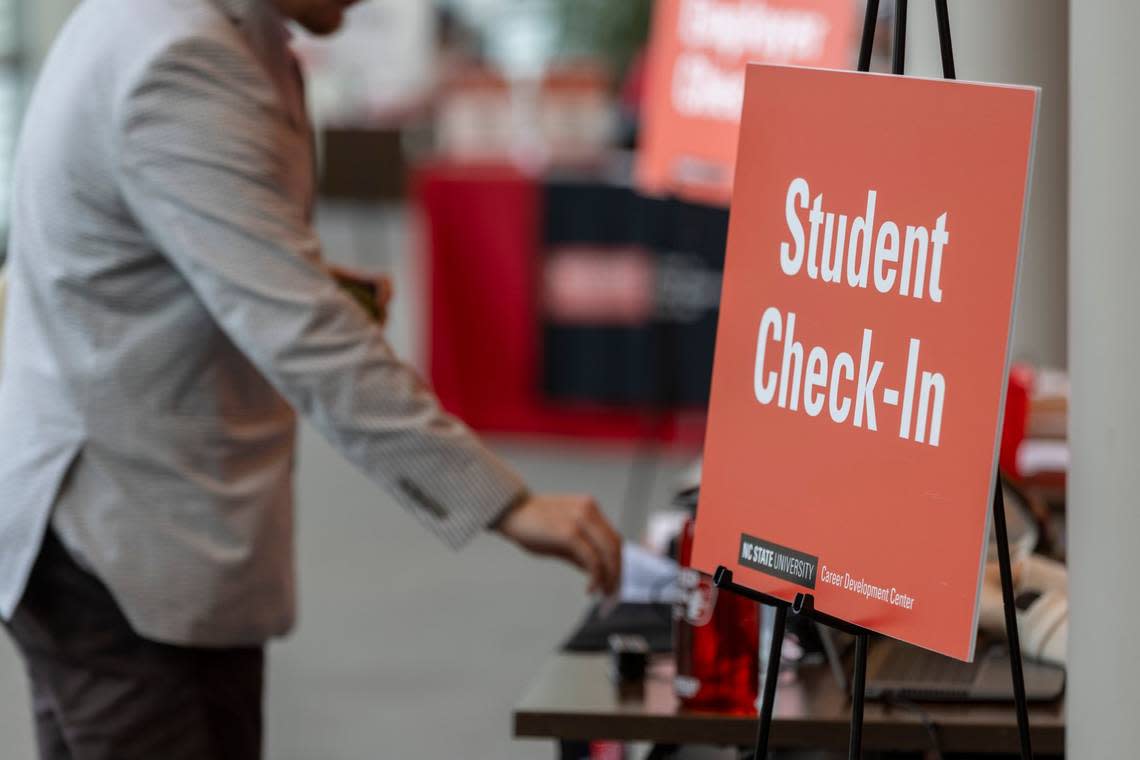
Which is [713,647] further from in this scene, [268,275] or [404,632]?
[404,632]

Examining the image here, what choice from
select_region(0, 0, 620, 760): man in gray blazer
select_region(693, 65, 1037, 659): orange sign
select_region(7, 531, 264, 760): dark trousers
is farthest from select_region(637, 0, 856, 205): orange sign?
select_region(693, 65, 1037, 659): orange sign

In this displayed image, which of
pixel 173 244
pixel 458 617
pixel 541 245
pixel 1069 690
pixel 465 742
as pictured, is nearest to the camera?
pixel 1069 690

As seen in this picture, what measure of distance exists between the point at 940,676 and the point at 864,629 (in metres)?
0.56

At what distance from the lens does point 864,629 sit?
44.6 inches

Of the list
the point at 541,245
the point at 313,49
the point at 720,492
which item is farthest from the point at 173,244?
the point at 313,49

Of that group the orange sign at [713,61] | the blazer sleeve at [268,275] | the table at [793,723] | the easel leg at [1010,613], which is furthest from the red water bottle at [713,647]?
the orange sign at [713,61]

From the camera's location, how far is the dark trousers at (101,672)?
1686mm

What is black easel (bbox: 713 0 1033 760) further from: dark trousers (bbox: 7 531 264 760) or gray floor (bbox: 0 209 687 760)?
gray floor (bbox: 0 209 687 760)

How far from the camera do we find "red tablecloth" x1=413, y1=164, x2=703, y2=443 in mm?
5902

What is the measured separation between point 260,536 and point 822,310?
814 millimetres

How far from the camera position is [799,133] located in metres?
1.17

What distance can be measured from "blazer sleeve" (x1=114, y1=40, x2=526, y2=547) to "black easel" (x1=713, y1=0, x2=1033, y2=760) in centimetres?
51

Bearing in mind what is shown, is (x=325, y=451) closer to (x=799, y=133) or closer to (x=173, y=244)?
(x=173, y=244)

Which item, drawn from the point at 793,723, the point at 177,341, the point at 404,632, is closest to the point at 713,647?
the point at 793,723
